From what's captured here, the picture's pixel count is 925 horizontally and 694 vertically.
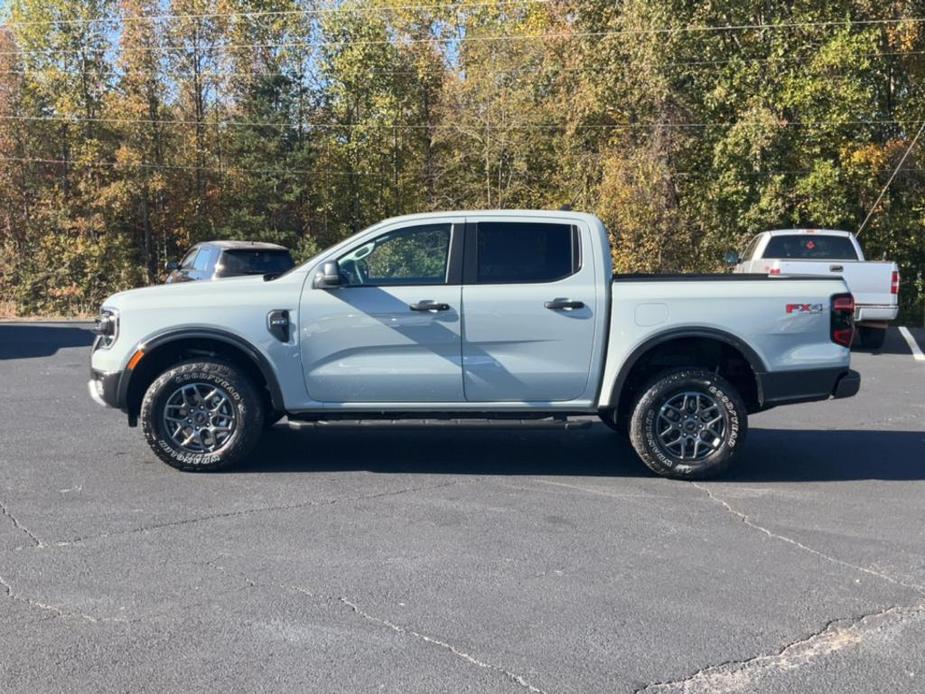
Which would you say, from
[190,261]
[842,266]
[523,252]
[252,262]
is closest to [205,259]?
[252,262]

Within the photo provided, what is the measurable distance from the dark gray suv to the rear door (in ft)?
27.2

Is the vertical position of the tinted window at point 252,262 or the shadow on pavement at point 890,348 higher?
the tinted window at point 252,262

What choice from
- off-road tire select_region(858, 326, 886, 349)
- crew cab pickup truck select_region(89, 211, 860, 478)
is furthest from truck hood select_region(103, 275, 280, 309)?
off-road tire select_region(858, 326, 886, 349)

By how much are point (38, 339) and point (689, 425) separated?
44.7 feet

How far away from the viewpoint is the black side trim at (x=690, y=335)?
686 centimetres

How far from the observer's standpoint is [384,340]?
6934mm

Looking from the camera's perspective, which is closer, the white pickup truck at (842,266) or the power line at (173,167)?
the white pickup truck at (842,266)

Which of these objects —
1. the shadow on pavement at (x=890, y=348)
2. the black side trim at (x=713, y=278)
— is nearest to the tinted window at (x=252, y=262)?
the black side trim at (x=713, y=278)

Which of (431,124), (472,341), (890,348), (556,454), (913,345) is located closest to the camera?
(472,341)

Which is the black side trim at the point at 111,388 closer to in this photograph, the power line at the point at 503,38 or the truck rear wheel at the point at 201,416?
the truck rear wheel at the point at 201,416

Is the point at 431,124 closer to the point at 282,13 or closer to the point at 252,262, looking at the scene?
the point at 282,13

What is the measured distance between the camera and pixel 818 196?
24219mm

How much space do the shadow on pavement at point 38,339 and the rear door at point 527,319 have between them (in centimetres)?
967

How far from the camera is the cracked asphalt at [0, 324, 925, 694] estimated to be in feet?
12.6
